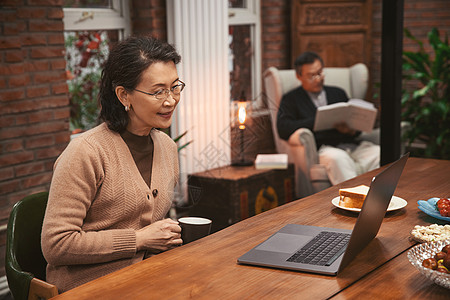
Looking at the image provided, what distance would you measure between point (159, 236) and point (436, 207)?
93 centimetres

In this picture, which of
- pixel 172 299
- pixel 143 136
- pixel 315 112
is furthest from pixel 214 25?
pixel 172 299

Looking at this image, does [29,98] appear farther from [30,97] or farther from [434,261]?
[434,261]

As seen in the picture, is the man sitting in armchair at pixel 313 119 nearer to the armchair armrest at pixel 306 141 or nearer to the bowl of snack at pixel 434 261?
the armchair armrest at pixel 306 141

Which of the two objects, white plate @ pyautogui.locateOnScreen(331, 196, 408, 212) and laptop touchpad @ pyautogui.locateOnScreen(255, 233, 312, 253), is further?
white plate @ pyautogui.locateOnScreen(331, 196, 408, 212)

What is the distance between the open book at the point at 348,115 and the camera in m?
4.59

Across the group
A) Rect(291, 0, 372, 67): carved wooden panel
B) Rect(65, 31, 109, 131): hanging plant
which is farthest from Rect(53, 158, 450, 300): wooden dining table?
Rect(291, 0, 372, 67): carved wooden panel

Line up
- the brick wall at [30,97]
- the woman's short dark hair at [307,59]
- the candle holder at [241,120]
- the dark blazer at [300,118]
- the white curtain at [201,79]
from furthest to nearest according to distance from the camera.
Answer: the woman's short dark hair at [307,59], the dark blazer at [300,118], the candle holder at [241,120], the white curtain at [201,79], the brick wall at [30,97]

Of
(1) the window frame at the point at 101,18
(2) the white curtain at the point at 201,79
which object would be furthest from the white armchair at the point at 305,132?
(1) the window frame at the point at 101,18

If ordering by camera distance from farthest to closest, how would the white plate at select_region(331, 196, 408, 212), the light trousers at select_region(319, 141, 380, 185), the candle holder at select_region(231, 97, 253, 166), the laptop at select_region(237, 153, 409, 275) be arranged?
the light trousers at select_region(319, 141, 380, 185) < the candle holder at select_region(231, 97, 253, 166) < the white plate at select_region(331, 196, 408, 212) < the laptop at select_region(237, 153, 409, 275)

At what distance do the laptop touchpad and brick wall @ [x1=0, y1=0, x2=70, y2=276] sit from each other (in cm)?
201

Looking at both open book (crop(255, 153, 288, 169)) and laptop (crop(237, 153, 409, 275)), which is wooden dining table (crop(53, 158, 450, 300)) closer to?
laptop (crop(237, 153, 409, 275))

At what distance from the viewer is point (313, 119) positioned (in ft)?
15.7

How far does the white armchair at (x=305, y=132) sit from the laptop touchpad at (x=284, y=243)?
2.85 metres

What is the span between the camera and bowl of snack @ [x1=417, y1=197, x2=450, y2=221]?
1.98m
